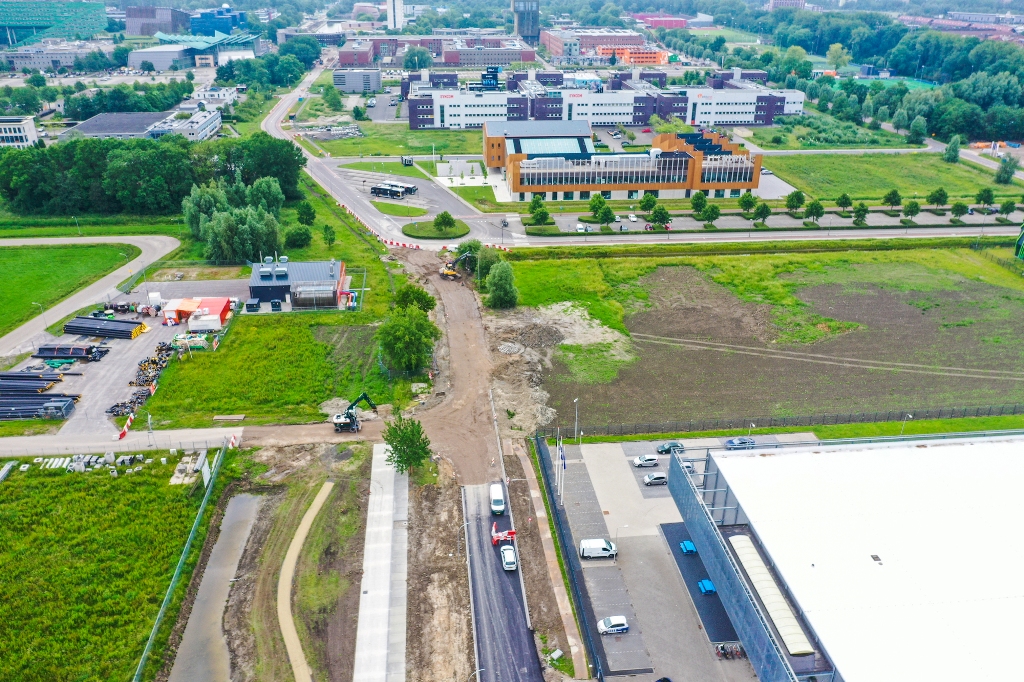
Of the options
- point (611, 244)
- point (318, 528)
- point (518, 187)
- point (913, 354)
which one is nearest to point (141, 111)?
point (518, 187)

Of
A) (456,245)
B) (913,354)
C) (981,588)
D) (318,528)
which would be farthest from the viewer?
(456,245)

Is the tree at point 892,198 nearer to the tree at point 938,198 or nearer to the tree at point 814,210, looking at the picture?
the tree at point 938,198

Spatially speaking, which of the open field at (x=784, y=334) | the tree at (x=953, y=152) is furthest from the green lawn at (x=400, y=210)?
the tree at (x=953, y=152)

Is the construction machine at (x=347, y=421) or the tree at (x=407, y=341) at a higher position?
the tree at (x=407, y=341)

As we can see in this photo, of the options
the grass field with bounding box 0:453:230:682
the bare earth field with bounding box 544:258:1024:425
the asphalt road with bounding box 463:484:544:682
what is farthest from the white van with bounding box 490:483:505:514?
the grass field with bounding box 0:453:230:682

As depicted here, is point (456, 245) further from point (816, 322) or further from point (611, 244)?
point (816, 322)

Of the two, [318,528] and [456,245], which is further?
[456,245]

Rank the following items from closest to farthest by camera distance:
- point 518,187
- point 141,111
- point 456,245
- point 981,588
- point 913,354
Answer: point 981,588 < point 913,354 < point 456,245 < point 518,187 < point 141,111
